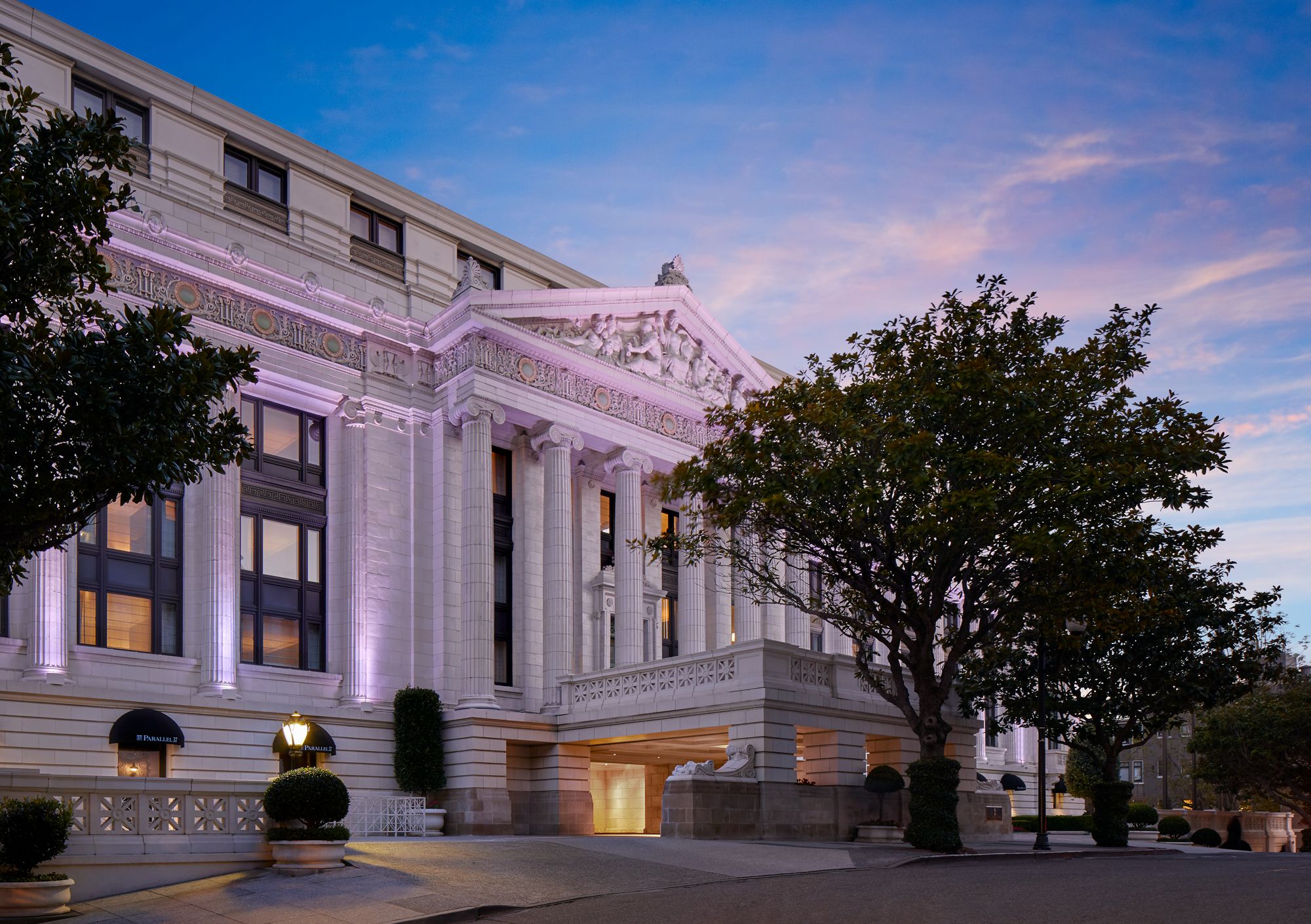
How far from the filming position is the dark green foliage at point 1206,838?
4569 centimetres

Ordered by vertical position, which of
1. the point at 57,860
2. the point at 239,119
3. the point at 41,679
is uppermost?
the point at 239,119

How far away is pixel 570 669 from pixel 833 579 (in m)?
13.7

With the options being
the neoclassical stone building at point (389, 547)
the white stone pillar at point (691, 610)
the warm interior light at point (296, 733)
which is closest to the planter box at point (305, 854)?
the warm interior light at point (296, 733)

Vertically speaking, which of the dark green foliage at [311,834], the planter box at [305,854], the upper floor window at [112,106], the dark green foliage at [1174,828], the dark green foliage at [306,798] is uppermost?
the upper floor window at [112,106]

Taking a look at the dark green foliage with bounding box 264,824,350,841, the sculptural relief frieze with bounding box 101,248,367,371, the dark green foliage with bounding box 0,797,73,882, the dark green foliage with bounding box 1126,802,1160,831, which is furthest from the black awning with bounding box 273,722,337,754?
the dark green foliage with bounding box 1126,802,1160,831

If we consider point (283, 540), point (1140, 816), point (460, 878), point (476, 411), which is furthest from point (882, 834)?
point (1140, 816)

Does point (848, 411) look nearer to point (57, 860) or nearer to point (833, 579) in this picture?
point (833, 579)

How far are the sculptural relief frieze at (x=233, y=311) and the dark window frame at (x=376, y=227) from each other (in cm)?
589

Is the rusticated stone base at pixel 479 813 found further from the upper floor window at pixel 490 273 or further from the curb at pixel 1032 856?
the upper floor window at pixel 490 273

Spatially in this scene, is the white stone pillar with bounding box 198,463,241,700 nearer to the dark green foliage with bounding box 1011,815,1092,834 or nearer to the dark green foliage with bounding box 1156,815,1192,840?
the dark green foliage with bounding box 1156,815,1192,840

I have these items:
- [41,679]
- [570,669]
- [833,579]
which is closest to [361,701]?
[570,669]

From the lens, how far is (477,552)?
4103 cm

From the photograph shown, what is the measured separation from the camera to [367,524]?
40.4 metres

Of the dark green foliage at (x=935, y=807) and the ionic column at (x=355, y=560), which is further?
Answer: the ionic column at (x=355, y=560)
